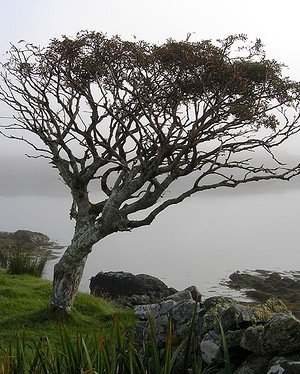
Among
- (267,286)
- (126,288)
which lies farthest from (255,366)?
(267,286)

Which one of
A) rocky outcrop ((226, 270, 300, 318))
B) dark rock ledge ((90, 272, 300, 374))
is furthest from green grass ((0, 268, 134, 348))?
rocky outcrop ((226, 270, 300, 318))

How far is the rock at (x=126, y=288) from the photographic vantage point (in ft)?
95.7

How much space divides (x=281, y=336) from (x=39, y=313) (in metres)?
11.5

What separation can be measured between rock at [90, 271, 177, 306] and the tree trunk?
11957mm

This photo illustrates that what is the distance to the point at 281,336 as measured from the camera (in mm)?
6191

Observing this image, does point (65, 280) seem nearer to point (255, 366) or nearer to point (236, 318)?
point (236, 318)

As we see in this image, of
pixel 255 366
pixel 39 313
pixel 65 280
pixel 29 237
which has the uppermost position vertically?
pixel 29 237

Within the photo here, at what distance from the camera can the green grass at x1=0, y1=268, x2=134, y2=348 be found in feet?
49.0

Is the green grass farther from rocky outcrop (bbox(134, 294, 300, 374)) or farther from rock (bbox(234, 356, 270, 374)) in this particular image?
rock (bbox(234, 356, 270, 374))

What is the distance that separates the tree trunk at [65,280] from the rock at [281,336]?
33.8ft

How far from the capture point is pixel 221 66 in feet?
50.7

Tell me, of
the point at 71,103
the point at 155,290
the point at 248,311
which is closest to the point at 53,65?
the point at 71,103

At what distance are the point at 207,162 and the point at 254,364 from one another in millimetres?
10312

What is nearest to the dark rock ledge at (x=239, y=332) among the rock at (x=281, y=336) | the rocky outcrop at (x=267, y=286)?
the rock at (x=281, y=336)
